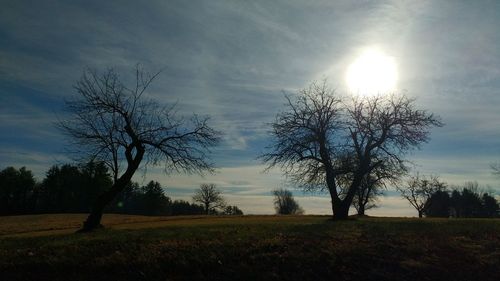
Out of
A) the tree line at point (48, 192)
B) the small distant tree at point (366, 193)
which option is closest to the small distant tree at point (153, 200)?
the tree line at point (48, 192)

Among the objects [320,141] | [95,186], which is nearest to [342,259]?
[320,141]

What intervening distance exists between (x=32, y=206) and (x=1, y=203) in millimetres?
6903

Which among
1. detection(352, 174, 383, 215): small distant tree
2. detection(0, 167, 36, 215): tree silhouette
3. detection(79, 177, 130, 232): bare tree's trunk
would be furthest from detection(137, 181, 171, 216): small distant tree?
detection(79, 177, 130, 232): bare tree's trunk

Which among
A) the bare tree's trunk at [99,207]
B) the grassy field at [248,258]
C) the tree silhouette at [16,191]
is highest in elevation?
the tree silhouette at [16,191]

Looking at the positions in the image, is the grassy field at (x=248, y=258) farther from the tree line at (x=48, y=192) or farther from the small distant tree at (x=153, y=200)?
the small distant tree at (x=153, y=200)

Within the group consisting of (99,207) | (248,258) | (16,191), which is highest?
(16,191)

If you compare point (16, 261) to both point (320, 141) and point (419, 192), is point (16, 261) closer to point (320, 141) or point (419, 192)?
point (320, 141)

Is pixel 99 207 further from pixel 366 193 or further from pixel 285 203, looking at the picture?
pixel 285 203

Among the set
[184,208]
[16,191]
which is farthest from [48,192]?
[184,208]

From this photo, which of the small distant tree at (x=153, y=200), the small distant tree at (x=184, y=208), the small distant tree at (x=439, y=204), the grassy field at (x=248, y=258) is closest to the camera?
the grassy field at (x=248, y=258)

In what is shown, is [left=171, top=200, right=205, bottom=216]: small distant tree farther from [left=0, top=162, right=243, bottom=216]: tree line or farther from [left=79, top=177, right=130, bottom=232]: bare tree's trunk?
[left=79, top=177, right=130, bottom=232]: bare tree's trunk

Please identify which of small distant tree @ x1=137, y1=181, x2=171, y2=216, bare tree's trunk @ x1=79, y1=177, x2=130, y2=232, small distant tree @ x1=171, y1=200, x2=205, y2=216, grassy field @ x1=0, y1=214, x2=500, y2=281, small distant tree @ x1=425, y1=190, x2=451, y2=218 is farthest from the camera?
small distant tree @ x1=171, y1=200, x2=205, y2=216

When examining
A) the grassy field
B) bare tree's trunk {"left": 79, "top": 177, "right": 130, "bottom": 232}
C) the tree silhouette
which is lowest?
the grassy field

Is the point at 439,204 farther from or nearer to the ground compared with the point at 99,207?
farther from the ground
